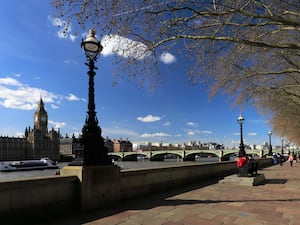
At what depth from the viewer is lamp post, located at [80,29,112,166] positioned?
8664 mm

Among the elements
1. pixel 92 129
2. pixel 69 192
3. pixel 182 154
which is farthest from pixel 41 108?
pixel 69 192

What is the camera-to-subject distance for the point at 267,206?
8.86 metres

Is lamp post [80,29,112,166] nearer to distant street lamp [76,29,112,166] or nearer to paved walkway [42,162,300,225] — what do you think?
distant street lamp [76,29,112,166]

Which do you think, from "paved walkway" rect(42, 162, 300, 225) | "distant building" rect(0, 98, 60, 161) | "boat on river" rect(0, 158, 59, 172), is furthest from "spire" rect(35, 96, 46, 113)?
"paved walkway" rect(42, 162, 300, 225)

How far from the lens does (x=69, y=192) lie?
26.1ft

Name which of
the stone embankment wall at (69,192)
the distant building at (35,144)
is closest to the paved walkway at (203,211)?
the stone embankment wall at (69,192)

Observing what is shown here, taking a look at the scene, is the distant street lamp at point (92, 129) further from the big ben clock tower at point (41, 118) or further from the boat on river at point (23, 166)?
the big ben clock tower at point (41, 118)

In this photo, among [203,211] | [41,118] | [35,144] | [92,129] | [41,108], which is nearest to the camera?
[203,211]

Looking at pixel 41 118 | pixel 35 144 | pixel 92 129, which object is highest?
pixel 41 118

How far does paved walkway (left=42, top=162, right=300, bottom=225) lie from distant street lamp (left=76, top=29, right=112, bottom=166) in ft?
4.51

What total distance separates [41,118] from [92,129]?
186329mm

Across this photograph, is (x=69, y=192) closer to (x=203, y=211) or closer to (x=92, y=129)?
(x=92, y=129)

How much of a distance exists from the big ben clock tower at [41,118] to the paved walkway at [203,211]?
178 m

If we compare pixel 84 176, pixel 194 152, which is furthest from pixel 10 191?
pixel 194 152
